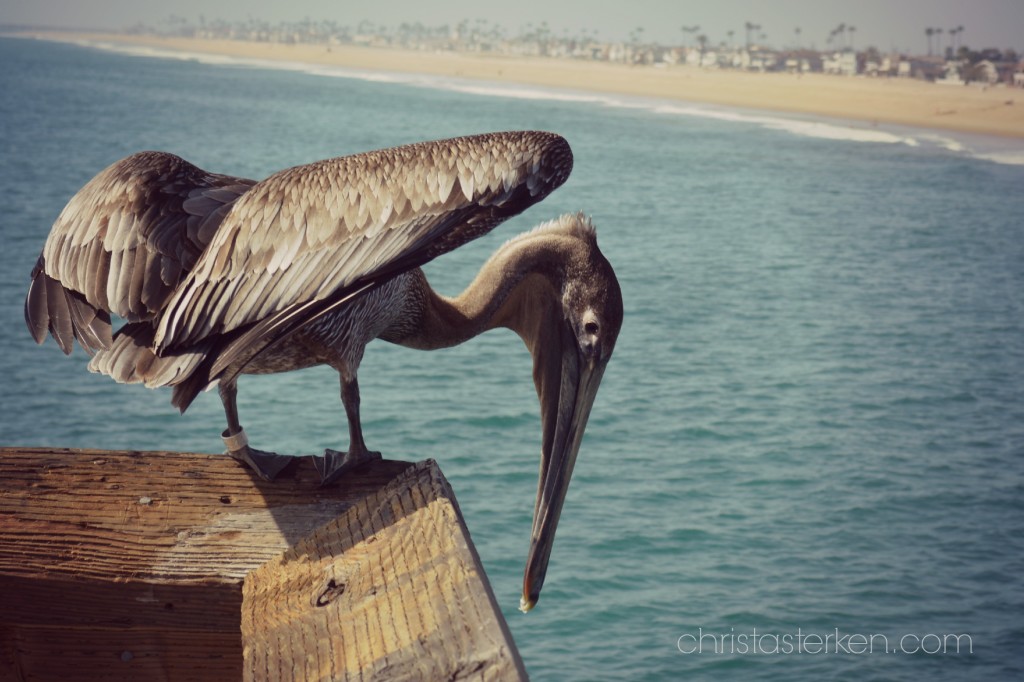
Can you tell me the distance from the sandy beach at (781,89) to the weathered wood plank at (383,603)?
53.8 meters

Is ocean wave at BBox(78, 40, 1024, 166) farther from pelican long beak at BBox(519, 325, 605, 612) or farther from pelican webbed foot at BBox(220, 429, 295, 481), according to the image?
pelican webbed foot at BBox(220, 429, 295, 481)

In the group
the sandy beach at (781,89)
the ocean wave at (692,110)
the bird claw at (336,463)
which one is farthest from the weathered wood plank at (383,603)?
the sandy beach at (781,89)

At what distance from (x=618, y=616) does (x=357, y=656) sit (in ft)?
23.9

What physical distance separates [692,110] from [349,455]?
71.8 meters

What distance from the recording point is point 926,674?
8.20 meters

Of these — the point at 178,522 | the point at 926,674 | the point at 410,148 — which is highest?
the point at 410,148

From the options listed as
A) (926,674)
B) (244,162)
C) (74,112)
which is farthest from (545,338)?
(74,112)

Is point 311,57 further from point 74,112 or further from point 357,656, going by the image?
point 357,656

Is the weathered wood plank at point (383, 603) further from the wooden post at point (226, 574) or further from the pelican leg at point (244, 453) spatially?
the pelican leg at point (244, 453)

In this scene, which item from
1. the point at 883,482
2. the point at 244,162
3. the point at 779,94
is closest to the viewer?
the point at 883,482

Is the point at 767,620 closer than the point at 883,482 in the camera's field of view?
Yes

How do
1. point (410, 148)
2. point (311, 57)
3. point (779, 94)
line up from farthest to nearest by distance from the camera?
point (311, 57) → point (779, 94) → point (410, 148)

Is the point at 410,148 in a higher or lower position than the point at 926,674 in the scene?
higher

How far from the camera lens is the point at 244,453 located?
2293mm
